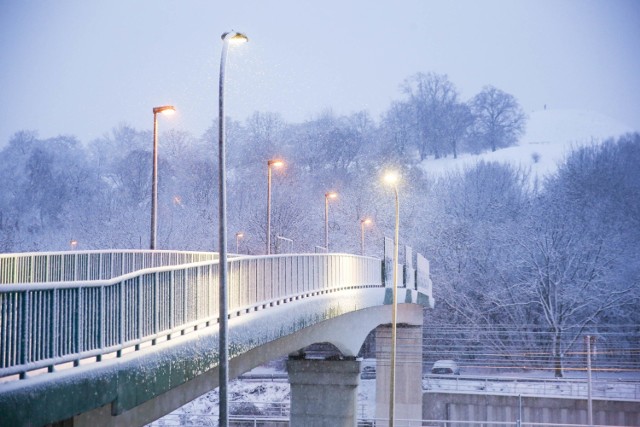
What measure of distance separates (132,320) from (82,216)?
84.7 meters

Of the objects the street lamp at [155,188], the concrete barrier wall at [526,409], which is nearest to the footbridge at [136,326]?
the street lamp at [155,188]

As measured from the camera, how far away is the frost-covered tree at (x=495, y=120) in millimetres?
139250

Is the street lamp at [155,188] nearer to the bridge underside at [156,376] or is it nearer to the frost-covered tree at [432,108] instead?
the bridge underside at [156,376]

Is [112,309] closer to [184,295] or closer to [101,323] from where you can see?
[101,323]

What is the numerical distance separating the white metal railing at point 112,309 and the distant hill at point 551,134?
363 feet

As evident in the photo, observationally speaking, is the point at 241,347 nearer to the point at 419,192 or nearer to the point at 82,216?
the point at 419,192

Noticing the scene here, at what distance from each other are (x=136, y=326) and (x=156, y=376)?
67 centimetres

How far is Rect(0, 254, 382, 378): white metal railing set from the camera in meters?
9.19

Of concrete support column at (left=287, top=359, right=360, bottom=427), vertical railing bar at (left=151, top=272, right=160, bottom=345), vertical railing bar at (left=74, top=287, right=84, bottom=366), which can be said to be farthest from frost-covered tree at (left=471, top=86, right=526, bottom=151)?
vertical railing bar at (left=74, top=287, right=84, bottom=366)

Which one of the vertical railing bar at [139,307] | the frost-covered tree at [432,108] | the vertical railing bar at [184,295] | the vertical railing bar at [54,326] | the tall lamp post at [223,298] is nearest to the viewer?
the vertical railing bar at [54,326]

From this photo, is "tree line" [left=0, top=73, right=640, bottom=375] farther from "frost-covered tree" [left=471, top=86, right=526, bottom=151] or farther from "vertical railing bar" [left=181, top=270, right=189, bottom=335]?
"vertical railing bar" [left=181, top=270, right=189, bottom=335]

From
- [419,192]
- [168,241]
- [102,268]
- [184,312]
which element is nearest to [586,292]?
[419,192]

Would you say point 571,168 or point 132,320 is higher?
point 571,168

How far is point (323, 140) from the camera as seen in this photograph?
104 meters
